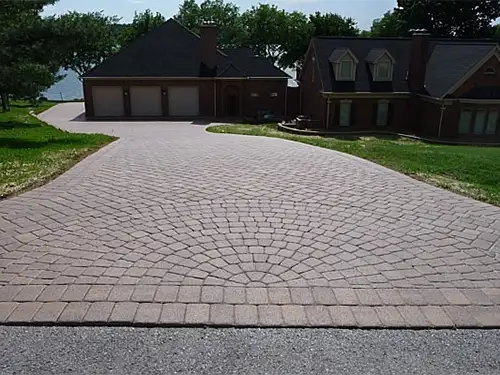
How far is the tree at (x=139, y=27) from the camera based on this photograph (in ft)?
153

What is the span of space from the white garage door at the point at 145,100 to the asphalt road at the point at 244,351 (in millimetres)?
27637

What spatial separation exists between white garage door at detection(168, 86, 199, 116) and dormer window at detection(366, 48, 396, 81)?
467 inches

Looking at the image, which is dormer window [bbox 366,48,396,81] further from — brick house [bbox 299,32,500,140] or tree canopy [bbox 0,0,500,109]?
tree canopy [bbox 0,0,500,109]

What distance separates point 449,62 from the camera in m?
26.3

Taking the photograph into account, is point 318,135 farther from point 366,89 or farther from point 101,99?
point 101,99

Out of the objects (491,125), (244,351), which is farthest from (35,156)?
(491,125)

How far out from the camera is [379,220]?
580cm

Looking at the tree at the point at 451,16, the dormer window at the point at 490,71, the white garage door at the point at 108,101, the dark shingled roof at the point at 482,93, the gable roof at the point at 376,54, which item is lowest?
the white garage door at the point at 108,101

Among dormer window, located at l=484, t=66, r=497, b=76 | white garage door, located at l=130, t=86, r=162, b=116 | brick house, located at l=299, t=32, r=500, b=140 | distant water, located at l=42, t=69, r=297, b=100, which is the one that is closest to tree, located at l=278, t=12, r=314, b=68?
distant water, located at l=42, t=69, r=297, b=100

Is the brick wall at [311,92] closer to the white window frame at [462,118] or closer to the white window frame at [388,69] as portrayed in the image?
the white window frame at [388,69]

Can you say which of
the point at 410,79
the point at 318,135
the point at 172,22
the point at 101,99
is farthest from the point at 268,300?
the point at 172,22

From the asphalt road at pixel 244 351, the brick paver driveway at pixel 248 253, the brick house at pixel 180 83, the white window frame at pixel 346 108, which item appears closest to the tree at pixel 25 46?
the brick paver driveway at pixel 248 253

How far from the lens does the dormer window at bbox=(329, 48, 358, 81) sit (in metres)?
25.8

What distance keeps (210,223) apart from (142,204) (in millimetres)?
1368
